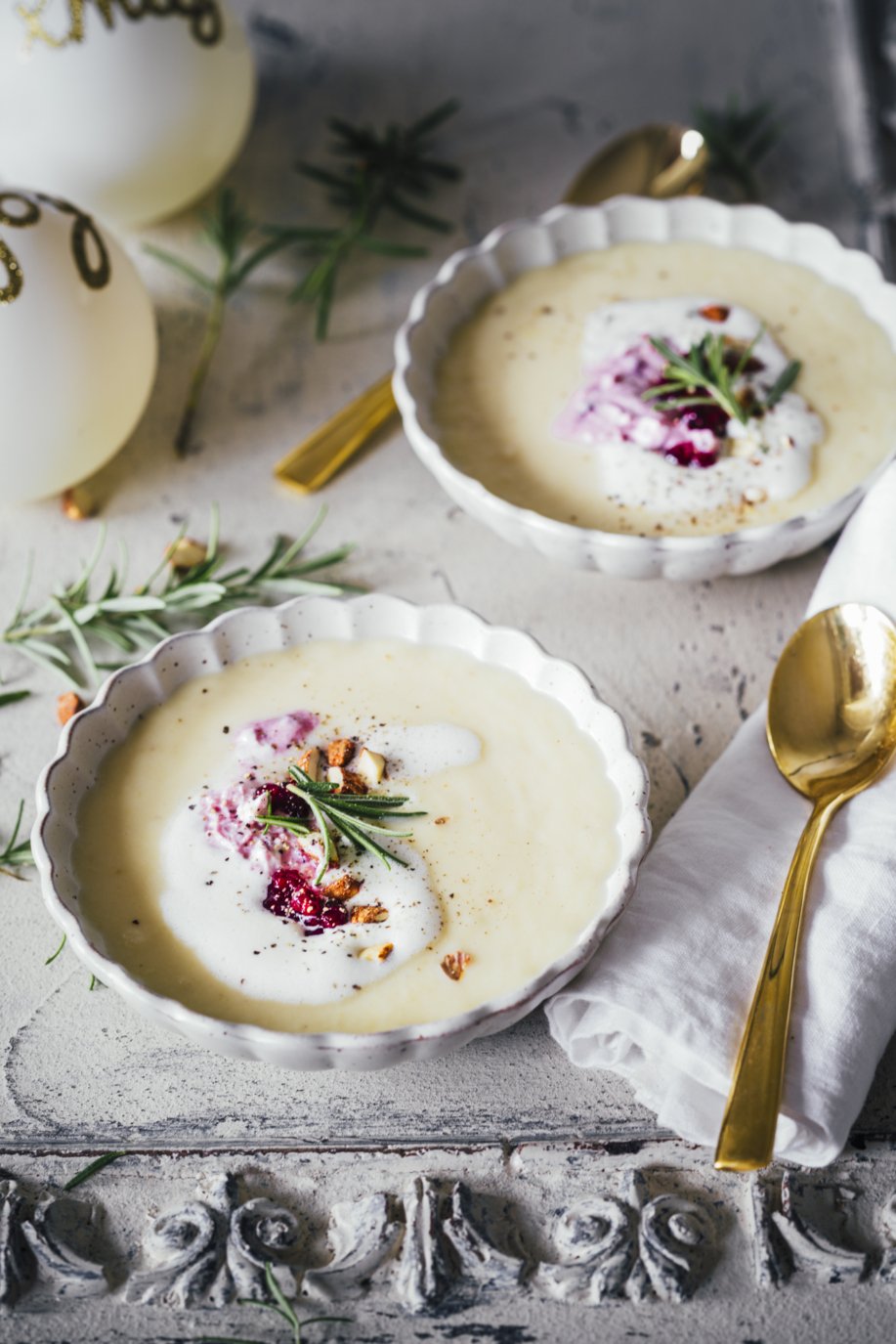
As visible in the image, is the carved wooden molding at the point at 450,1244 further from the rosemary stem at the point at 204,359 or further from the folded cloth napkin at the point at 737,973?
the rosemary stem at the point at 204,359

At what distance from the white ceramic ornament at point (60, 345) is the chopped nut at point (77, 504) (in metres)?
0.06

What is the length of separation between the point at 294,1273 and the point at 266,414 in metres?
1.02

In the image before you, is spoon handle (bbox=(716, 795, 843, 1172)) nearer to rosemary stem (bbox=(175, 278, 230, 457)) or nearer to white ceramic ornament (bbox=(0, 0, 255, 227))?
rosemary stem (bbox=(175, 278, 230, 457))

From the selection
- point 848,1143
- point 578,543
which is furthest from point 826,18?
point 848,1143

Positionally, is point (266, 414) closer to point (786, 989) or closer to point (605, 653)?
point (605, 653)

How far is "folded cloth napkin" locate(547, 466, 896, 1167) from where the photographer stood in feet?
3.63

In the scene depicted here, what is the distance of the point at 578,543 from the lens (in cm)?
143

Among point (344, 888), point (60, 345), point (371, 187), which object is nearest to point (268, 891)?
point (344, 888)

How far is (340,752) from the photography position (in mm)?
1243

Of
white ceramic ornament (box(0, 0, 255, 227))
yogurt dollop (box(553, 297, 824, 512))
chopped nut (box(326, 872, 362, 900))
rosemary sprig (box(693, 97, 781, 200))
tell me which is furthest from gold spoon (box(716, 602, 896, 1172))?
white ceramic ornament (box(0, 0, 255, 227))

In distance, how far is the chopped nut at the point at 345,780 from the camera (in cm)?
122

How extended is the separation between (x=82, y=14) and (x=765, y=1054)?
1332mm

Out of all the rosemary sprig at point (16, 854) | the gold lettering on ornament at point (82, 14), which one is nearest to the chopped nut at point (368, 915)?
the rosemary sprig at point (16, 854)

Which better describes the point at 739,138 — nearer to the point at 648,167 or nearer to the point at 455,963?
the point at 648,167
